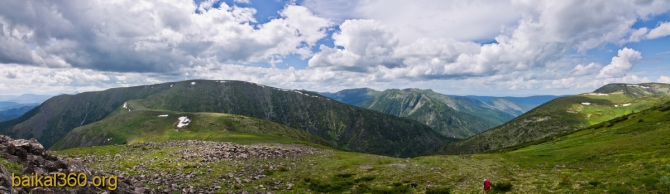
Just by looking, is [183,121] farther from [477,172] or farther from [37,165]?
[477,172]

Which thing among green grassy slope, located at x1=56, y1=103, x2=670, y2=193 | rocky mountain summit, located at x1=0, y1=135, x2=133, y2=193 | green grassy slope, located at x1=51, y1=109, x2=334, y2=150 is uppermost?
rocky mountain summit, located at x1=0, y1=135, x2=133, y2=193

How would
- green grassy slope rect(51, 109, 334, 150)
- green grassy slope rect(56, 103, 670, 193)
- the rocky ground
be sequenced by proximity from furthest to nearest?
1. green grassy slope rect(51, 109, 334, 150)
2. green grassy slope rect(56, 103, 670, 193)
3. the rocky ground

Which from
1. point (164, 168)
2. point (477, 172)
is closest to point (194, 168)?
point (164, 168)

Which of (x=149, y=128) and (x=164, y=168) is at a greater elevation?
(x=164, y=168)

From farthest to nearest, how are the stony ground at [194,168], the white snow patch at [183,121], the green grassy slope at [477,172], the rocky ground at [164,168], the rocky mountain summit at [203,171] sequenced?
the white snow patch at [183,121]
the stony ground at [194,168]
the rocky mountain summit at [203,171]
the green grassy slope at [477,172]
the rocky ground at [164,168]

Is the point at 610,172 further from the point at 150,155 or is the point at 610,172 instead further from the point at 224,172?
the point at 150,155

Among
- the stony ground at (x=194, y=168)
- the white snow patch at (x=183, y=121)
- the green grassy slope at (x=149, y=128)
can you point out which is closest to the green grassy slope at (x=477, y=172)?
the stony ground at (x=194, y=168)

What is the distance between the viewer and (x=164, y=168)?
33031 mm

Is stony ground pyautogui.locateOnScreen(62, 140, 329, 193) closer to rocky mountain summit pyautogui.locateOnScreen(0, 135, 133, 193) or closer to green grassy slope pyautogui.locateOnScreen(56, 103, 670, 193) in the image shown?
green grassy slope pyautogui.locateOnScreen(56, 103, 670, 193)

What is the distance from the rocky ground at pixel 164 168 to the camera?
18.5 meters

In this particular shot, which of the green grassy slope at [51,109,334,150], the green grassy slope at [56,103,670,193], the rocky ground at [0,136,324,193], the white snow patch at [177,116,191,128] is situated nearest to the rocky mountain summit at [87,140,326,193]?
the rocky ground at [0,136,324,193]

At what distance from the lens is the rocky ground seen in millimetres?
18500

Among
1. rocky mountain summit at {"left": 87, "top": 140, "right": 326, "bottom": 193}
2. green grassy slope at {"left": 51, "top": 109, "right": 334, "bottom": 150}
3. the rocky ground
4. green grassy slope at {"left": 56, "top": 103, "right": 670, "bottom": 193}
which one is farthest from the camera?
green grassy slope at {"left": 51, "top": 109, "right": 334, "bottom": 150}

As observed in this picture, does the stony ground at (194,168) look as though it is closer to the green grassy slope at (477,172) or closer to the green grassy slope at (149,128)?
the green grassy slope at (477,172)
